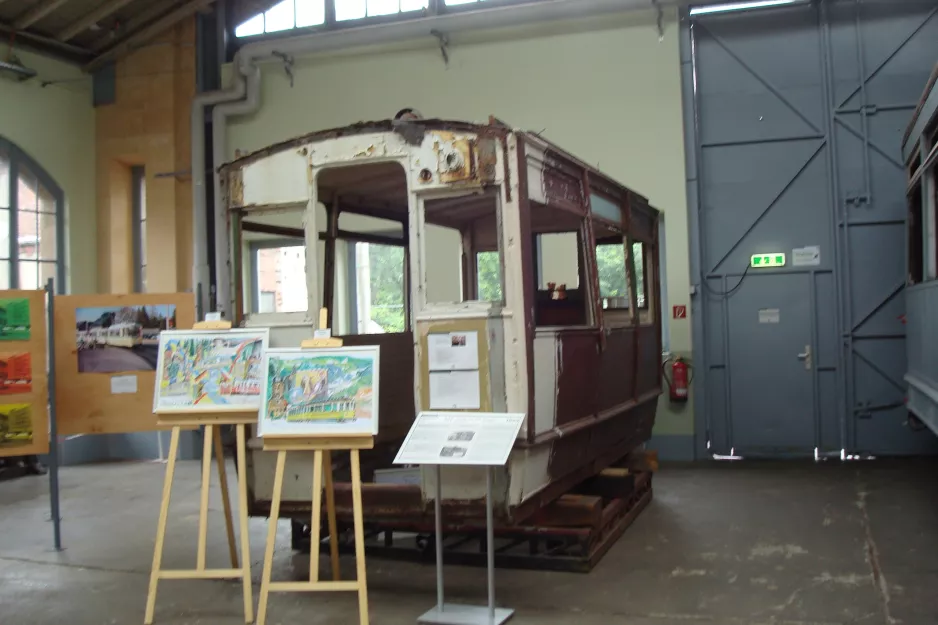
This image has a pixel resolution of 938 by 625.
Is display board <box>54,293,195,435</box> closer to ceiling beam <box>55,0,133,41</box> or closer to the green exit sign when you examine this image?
ceiling beam <box>55,0,133,41</box>

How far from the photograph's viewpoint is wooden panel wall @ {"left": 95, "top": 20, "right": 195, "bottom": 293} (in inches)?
444

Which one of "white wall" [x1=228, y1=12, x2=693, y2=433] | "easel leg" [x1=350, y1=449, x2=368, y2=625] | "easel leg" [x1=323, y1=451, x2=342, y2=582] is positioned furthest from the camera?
"white wall" [x1=228, y1=12, x2=693, y2=433]

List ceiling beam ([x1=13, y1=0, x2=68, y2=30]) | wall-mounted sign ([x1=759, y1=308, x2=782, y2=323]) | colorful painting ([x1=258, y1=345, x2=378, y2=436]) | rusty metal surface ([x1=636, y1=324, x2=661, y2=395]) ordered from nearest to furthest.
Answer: colorful painting ([x1=258, y1=345, x2=378, y2=436]) < rusty metal surface ([x1=636, y1=324, x2=661, y2=395]) < wall-mounted sign ([x1=759, y1=308, x2=782, y2=323]) < ceiling beam ([x1=13, y1=0, x2=68, y2=30])

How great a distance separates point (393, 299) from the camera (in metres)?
10.3

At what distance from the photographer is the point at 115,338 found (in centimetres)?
683

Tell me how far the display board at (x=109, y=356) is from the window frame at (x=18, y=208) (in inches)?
172

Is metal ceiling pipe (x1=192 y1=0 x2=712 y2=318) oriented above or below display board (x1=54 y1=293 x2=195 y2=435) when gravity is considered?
above

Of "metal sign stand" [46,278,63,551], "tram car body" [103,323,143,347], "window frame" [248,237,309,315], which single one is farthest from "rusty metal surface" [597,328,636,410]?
"window frame" [248,237,309,315]

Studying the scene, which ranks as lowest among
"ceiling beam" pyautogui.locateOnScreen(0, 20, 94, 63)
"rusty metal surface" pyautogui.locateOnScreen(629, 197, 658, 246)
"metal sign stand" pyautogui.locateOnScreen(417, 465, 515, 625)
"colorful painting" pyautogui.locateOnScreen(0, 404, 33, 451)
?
"metal sign stand" pyautogui.locateOnScreen(417, 465, 515, 625)

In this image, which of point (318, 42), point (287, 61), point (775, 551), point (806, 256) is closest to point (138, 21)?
point (287, 61)

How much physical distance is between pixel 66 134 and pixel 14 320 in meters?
5.63

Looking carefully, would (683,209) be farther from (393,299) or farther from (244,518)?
(244,518)

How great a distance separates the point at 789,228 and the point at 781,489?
3.05 m

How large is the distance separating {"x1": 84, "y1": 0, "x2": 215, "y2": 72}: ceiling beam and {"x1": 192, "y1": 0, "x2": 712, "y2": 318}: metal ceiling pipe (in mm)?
880
